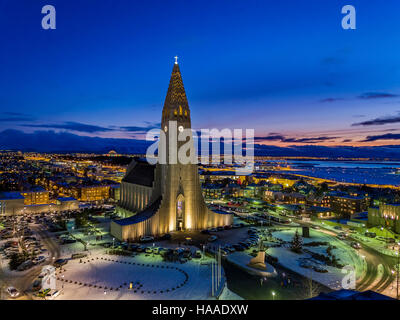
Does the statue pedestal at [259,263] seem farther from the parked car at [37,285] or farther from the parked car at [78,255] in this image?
the parked car at [37,285]

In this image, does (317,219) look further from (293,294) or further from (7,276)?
(7,276)

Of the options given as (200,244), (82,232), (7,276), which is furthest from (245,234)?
(7,276)

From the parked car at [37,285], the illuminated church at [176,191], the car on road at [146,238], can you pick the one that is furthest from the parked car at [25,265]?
the illuminated church at [176,191]

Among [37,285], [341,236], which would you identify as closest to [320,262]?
[341,236]

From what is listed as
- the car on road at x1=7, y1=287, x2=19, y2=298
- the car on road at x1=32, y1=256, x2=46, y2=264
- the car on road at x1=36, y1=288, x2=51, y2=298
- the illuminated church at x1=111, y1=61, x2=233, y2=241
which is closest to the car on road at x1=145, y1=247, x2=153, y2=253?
the illuminated church at x1=111, y1=61, x2=233, y2=241

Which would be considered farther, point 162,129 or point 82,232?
point 162,129
